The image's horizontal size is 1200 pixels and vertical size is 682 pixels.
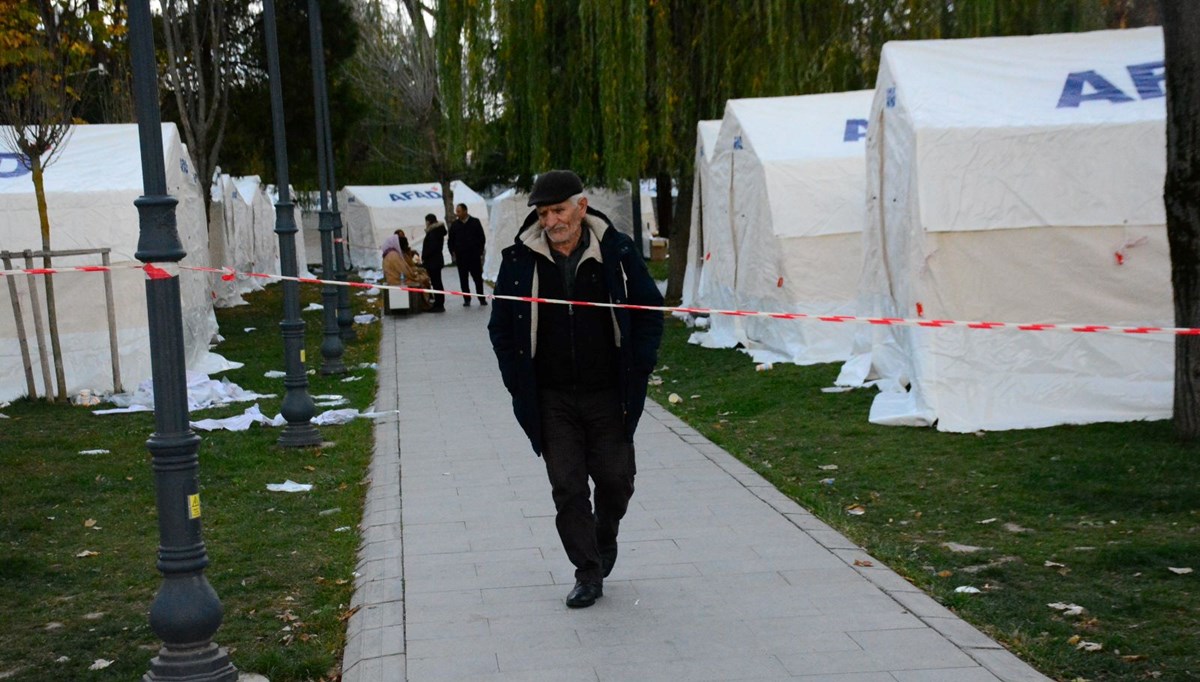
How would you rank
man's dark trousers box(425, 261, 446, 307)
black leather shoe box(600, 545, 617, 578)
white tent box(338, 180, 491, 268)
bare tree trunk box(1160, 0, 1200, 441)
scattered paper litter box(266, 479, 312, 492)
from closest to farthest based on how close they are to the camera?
black leather shoe box(600, 545, 617, 578), bare tree trunk box(1160, 0, 1200, 441), scattered paper litter box(266, 479, 312, 492), man's dark trousers box(425, 261, 446, 307), white tent box(338, 180, 491, 268)

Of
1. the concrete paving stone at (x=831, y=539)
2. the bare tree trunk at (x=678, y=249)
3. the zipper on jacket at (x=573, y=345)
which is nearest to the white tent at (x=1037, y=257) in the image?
the concrete paving stone at (x=831, y=539)

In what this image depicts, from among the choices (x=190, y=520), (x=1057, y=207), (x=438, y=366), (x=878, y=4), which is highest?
(x=878, y=4)

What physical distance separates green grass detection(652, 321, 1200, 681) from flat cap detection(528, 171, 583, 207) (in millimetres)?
2391

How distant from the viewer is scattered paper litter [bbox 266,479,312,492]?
906 centimetres

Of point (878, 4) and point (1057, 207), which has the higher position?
point (878, 4)

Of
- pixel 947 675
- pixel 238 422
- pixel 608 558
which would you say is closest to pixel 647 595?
pixel 608 558

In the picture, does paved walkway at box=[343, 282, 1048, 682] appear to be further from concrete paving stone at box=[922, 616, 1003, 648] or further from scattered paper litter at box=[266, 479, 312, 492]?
scattered paper litter at box=[266, 479, 312, 492]

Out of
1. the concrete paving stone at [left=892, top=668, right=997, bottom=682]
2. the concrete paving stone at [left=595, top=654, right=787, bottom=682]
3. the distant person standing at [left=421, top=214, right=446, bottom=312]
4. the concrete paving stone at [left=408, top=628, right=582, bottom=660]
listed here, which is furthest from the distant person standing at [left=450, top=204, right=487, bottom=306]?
the concrete paving stone at [left=892, top=668, right=997, bottom=682]

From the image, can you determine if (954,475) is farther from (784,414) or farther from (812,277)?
(812,277)

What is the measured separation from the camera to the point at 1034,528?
7305mm

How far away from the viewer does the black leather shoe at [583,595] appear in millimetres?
5934

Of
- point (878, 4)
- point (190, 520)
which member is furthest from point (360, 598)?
point (878, 4)

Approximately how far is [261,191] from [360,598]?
105 ft

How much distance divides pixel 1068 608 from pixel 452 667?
261 cm
